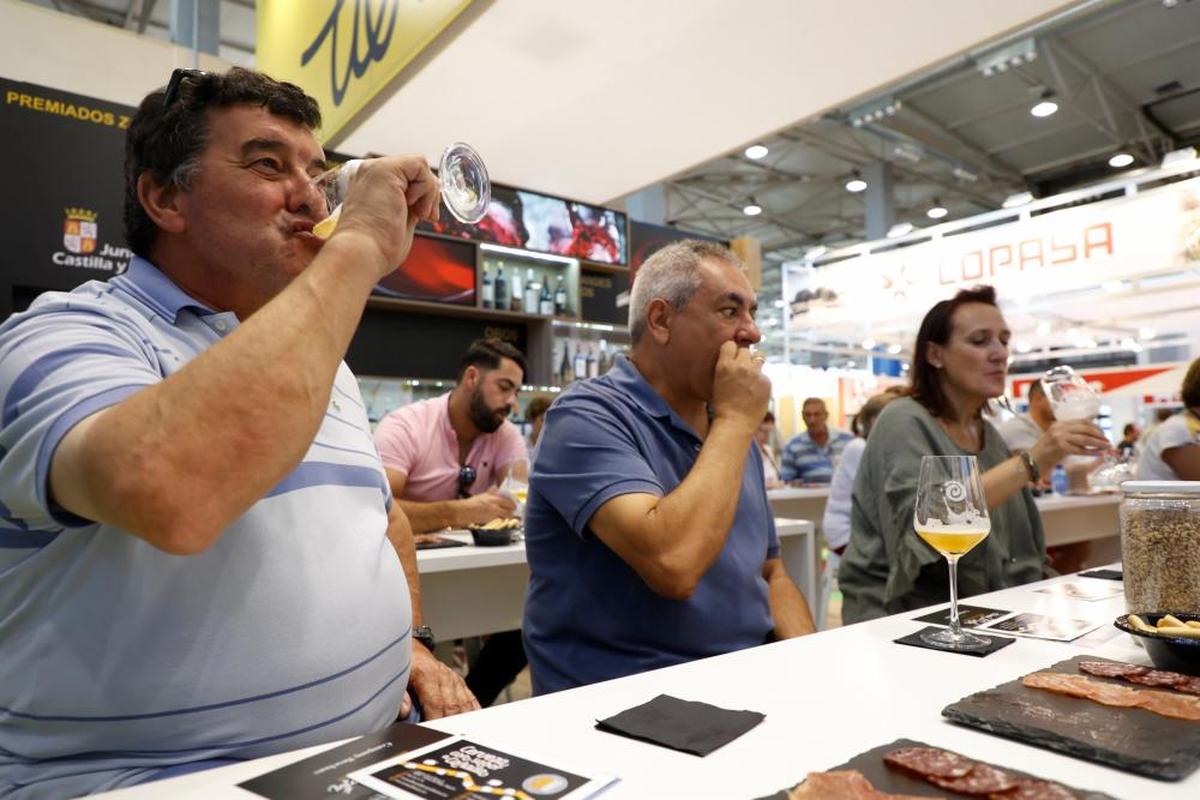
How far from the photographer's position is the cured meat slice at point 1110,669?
0.98 meters

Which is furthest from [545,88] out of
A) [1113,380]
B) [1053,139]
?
[1113,380]

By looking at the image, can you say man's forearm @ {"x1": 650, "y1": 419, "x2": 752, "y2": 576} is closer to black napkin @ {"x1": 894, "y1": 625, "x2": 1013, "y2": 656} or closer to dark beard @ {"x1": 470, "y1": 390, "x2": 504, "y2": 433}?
black napkin @ {"x1": 894, "y1": 625, "x2": 1013, "y2": 656}

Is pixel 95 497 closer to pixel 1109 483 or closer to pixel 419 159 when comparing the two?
pixel 419 159

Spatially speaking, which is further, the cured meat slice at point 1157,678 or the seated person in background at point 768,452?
the seated person in background at point 768,452

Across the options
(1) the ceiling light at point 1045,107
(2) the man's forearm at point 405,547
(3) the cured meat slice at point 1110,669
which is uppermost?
(1) the ceiling light at point 1045,107

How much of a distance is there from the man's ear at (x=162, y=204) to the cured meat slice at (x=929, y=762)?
1125mm

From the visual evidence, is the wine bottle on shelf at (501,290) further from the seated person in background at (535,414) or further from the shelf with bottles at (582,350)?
the seated person in background at (535,414)

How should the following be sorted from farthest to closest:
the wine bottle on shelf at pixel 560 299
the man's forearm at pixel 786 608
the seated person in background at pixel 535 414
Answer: the wine bottle on shelf at pixel 560 299
the seated person in background at pixel 535 414
the man's forearm at pixel 786 608

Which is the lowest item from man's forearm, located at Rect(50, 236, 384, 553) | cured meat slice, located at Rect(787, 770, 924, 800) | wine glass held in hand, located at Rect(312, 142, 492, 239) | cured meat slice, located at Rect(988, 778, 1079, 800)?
cured meat slice, located at Rect(988, 778, 1079, 800)

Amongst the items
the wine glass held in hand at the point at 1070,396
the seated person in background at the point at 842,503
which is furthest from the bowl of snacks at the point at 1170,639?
the seated person in background at the point at 842,503

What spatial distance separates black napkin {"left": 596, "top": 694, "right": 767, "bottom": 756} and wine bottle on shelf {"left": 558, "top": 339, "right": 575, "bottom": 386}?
476 cm

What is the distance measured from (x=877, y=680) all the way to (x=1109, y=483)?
483 centimetres

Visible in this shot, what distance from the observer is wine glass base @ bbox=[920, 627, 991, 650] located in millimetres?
1160

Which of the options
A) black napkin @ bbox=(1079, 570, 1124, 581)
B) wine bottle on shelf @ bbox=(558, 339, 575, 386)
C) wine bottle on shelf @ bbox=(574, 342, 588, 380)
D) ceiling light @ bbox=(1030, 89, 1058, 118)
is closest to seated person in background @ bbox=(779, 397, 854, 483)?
wine bottle on shelf @ bbox=(574, 342, 588, 380)
